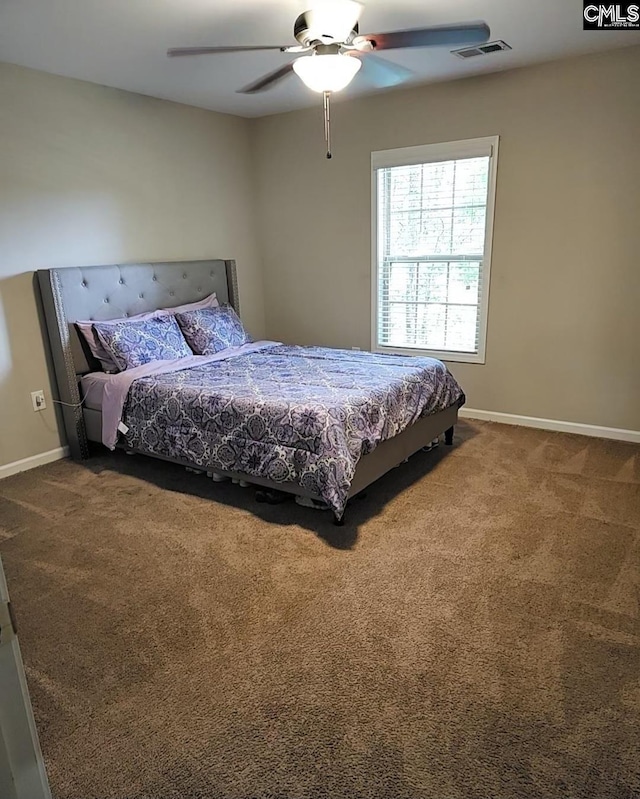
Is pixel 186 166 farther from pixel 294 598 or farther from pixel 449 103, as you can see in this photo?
pixel 294 598

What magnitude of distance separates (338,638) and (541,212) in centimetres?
323

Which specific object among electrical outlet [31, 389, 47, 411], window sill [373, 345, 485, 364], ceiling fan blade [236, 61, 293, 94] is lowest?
electrical outlet [31, 389, 47, 411]

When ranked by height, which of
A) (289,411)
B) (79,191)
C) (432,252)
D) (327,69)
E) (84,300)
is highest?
(327,69)

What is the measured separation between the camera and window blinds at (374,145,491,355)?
13.7 feet

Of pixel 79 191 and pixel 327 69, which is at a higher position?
pixel 327 69

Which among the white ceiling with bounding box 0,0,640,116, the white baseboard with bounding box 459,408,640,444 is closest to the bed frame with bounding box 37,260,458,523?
the white baseboard with bounding box 459,408,640,444

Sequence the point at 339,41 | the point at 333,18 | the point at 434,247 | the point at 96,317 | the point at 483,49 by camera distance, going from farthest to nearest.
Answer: the point at 434,247 → the point at 96,317 → the point at 483,49 → the point at 339,41 → the point at 333,18

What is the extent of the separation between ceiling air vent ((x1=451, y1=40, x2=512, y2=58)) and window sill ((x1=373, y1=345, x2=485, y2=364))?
2.03 meters

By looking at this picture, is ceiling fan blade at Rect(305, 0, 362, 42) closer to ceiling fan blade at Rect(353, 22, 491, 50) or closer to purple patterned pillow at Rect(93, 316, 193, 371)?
ceiling fan blade at Rect(353, 22, 491, 50)

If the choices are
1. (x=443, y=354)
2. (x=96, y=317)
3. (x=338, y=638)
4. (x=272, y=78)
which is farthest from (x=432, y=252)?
(x=338, y=638)

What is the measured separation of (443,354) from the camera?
4539 millimetres

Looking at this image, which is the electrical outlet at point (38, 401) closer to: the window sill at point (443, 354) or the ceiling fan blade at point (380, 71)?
the window sill at point (443, 354)

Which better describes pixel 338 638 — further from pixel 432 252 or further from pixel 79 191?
pixel 79 191
